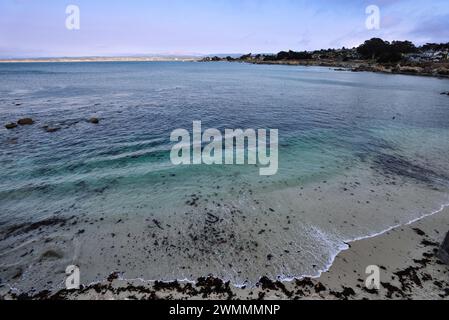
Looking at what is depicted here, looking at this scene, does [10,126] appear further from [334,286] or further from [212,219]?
[334,286]

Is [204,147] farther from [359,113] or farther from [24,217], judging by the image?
[359,113]

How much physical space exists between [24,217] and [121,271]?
596cm

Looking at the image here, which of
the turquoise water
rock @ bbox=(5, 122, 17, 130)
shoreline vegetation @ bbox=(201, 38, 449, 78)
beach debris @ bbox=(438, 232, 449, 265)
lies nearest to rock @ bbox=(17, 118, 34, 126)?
rock @ bbox=(5, 122, 17, 130)

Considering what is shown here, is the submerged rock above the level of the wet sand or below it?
above

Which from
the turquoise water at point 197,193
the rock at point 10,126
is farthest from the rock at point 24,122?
the turquoise water at point 197,193

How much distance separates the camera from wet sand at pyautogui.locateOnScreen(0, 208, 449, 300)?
22.4 feet

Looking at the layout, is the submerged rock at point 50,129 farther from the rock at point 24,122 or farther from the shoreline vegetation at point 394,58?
the shoreline vegetation at point 394,58

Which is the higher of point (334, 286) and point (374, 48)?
point (374, 48)

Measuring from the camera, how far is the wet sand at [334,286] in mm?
A: 6820

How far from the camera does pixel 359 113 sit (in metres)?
30.8

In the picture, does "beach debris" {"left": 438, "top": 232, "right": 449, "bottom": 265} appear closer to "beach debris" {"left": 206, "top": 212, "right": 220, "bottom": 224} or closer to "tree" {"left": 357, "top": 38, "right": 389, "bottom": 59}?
"beach debris" {"left": 206, "top": 212, "right": 220, "bottom": 224}

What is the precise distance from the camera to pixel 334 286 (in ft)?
23.4

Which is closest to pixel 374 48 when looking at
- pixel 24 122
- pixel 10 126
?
pixel 24 122
